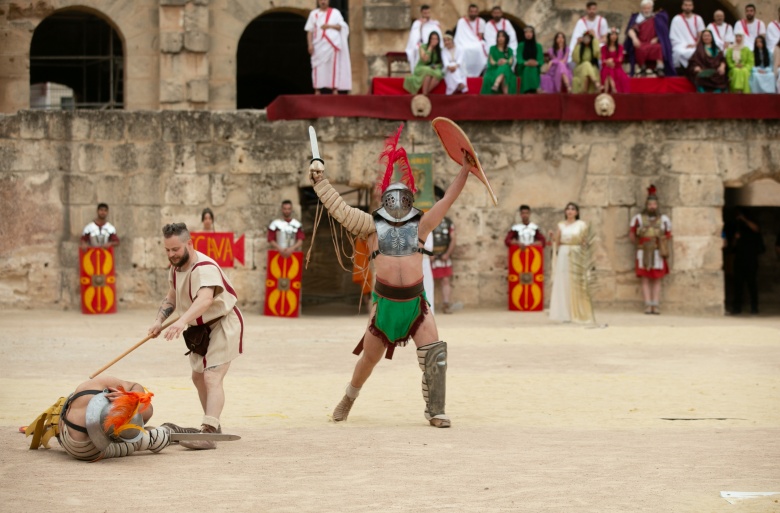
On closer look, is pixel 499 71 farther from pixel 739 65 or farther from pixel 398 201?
pixel 398 201

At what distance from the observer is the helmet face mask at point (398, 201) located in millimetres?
8727

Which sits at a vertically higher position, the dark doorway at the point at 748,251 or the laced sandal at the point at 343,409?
the dark doorway at the point at 748,251

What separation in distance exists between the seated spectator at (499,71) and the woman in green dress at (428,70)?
0.75m

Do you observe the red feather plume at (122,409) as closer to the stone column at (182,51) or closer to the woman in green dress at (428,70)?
the woman in green dress at (428,70)

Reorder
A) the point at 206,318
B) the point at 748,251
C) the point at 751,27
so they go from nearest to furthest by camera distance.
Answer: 1. the point at 206,318
2. the point at 751,27
3. the point at 748,251

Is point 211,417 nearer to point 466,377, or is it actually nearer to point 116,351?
point 466,377

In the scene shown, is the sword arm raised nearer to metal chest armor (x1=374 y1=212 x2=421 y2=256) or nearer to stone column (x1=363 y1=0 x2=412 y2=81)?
metal chest armor (x1=374 y1=212 x2=421 y2=256)

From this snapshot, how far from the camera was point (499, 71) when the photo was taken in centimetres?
1764

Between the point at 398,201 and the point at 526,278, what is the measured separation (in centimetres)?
876

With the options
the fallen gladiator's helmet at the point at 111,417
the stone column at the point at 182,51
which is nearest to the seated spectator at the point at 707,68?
the stone column at the point at 182,51

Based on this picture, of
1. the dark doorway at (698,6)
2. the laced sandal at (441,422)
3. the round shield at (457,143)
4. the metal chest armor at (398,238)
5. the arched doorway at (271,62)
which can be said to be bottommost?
the laced sandal at (441,422)

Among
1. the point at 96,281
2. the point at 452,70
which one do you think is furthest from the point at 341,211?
the point at 452,70

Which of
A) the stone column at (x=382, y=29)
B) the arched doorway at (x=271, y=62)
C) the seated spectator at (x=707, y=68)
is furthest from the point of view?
the arched doorway at (x=271, y=62)

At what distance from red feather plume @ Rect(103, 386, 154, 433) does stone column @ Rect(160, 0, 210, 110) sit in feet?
44.3
